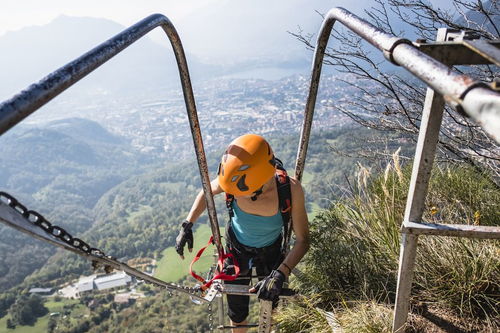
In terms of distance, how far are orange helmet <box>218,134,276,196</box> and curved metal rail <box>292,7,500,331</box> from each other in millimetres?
348

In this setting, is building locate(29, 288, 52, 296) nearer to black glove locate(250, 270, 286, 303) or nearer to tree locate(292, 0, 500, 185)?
tree locate(292, 0, 500, 185)

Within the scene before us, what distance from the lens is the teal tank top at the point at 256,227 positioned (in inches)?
130

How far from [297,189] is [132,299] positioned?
2722 inches

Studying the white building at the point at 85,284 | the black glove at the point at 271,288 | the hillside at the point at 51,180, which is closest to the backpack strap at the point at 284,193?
the black glove at the point at 271,288

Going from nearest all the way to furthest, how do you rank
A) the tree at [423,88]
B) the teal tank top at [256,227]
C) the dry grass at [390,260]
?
1. the dry grass at [390,260]
2. the teal tank top at [256,227]
3. the tree at [423,88]

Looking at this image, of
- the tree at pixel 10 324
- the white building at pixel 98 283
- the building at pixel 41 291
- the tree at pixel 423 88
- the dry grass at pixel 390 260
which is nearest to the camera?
the dry grass at pixel 390 260

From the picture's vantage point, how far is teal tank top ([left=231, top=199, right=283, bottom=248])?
3.30 meters

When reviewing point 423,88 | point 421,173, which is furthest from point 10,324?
point 421,173

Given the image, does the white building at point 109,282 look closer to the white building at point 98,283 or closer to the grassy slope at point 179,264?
the white building at point 98,283

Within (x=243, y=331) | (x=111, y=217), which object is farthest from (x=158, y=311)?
(x=111, y=217)

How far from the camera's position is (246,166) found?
9.56 feet

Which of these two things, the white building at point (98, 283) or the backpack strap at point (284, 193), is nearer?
the backpack strap at point (284, 193)

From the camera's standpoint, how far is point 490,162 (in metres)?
4.36

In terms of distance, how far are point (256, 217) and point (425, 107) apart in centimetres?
194
